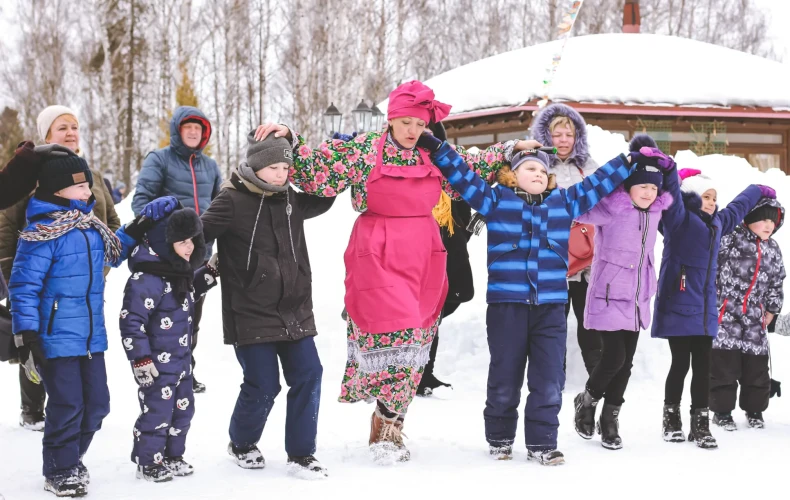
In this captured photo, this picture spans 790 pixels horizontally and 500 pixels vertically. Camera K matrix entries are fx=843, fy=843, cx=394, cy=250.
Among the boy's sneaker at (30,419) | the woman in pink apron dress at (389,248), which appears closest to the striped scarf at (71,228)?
the woman in pink apron dress at (389,248)

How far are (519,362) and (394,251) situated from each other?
0.91 meters

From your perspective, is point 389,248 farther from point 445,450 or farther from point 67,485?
point 67,485

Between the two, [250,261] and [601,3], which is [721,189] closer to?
[250,261]

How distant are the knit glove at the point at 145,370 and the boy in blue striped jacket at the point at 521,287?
1.74 m

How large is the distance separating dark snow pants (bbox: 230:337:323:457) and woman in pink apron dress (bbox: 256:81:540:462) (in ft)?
1.24

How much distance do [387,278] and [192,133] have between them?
2.21 meters

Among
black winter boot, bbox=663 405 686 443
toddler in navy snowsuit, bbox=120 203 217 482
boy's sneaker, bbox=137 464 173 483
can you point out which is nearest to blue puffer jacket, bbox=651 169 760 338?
black winter boot, bbox=663 405 686 443

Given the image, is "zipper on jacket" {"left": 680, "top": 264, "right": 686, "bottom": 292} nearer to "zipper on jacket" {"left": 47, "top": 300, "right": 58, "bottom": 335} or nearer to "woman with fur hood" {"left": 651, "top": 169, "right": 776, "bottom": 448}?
"woman with fur hood" {"left": 651, "top": 169, "right": 776, "bottom": 448}

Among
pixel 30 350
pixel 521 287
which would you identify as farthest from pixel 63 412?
pixel 521 287

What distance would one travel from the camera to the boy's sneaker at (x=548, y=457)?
434cm

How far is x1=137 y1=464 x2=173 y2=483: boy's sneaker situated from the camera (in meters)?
3.91

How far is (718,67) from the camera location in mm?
16266

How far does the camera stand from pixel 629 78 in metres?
15.4

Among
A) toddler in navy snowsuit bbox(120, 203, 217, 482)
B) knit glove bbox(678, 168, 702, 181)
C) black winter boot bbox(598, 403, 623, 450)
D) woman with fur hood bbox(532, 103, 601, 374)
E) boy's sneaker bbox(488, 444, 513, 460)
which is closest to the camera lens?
toddler in navy snowsuit bbox(120, 203, 217, 482)
